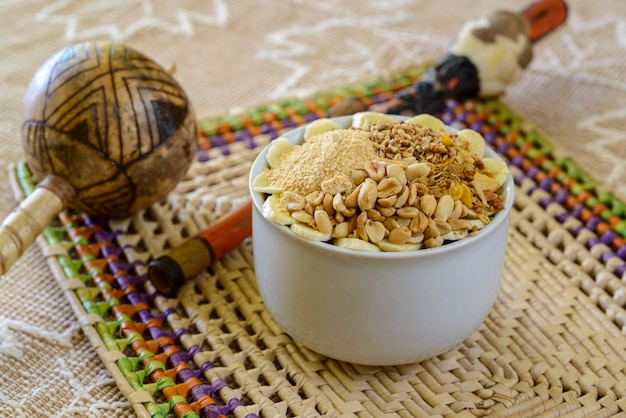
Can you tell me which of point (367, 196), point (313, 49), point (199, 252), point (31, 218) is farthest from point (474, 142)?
point (313, 49)

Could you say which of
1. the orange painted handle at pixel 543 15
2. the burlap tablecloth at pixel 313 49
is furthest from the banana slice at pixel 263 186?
the orange painted handle at pixel 543 15

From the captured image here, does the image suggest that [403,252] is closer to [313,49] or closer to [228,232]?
[228,232]

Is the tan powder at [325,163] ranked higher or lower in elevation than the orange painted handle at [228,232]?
higher

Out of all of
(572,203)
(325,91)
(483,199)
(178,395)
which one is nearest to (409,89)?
(325,91)

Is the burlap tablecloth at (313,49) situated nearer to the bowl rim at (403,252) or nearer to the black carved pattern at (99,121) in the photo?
the black carved pattern at (99,121)

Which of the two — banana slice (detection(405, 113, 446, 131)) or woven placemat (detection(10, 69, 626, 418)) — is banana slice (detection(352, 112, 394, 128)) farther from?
woven placemat (detection(10, 69, 626, 418))

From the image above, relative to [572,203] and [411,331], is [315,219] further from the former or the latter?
[572,203]

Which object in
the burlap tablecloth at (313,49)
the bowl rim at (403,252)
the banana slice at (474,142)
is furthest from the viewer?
the burlap tablecloth at (313,49)

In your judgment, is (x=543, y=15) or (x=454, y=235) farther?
(x=543, y=15)
